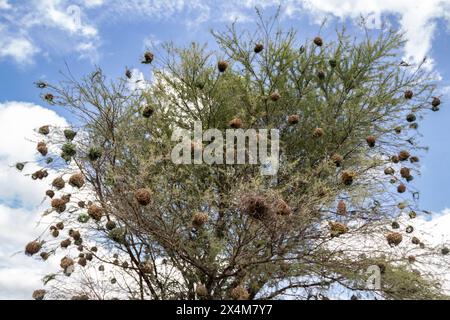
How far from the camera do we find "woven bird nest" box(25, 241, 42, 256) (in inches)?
337

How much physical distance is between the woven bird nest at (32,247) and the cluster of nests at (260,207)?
14.0 ft

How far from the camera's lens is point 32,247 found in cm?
856

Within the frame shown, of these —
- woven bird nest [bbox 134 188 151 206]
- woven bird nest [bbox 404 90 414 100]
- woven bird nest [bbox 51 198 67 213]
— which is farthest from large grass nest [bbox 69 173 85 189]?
woven bird nest [bbox 404 90 414 100]

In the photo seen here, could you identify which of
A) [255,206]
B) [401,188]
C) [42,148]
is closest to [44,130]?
[42,148]

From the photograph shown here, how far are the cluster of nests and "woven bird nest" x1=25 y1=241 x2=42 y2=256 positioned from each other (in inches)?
168

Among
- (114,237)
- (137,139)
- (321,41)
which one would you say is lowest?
(114,237)

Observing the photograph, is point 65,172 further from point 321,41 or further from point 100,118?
point 321,41

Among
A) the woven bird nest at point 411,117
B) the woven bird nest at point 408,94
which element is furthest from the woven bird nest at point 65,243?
the woven bird nest at point 411,117

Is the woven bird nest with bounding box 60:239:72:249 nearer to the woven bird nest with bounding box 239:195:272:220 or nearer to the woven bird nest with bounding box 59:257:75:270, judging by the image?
the woven bird nest with bounding box 59:257:75:270

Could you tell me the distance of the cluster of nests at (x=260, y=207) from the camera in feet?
20.9

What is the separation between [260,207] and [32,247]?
4.63m

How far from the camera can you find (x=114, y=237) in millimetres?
9062
